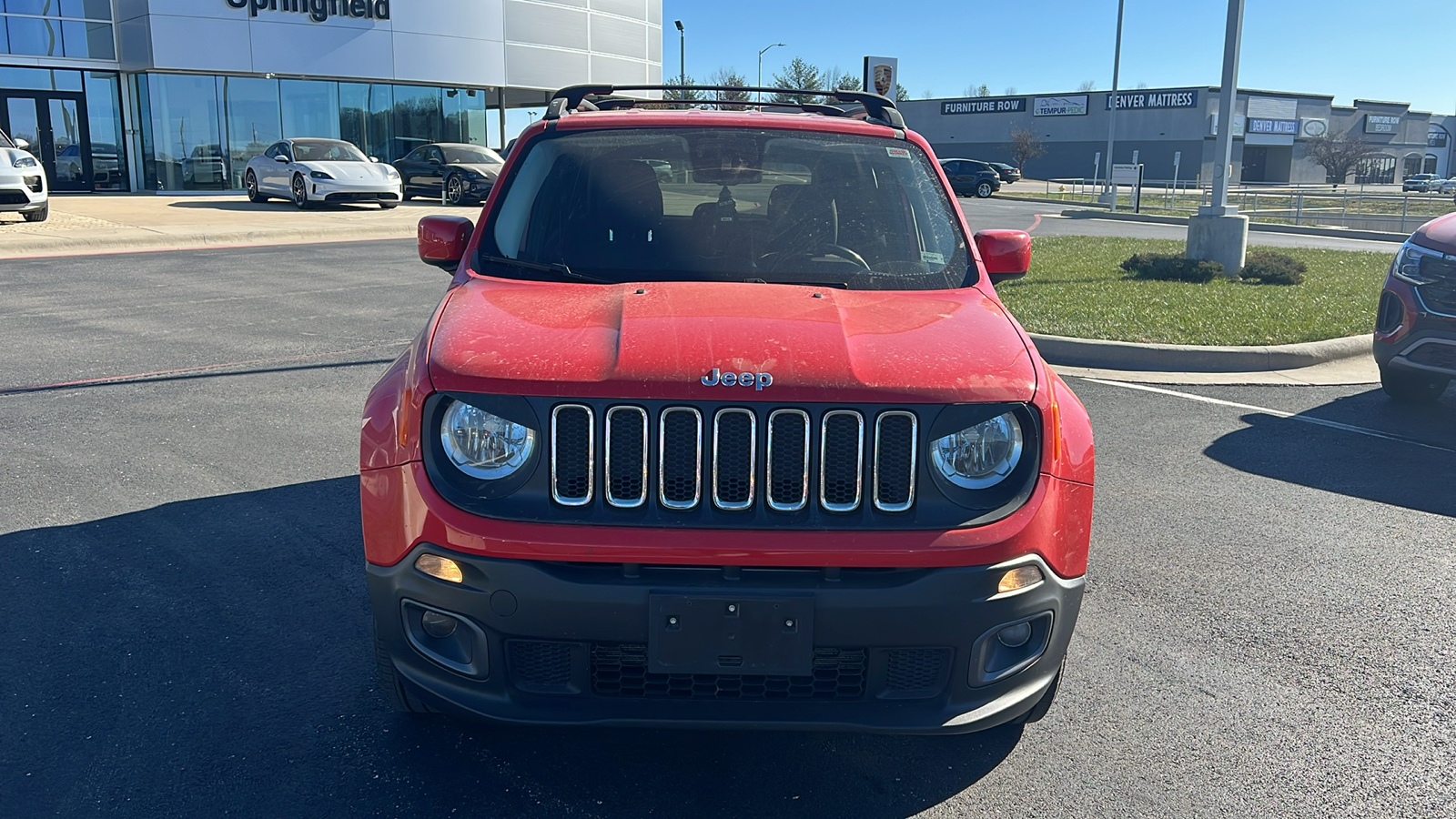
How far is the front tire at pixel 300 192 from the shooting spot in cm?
2434

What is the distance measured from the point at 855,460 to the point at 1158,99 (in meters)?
83.0

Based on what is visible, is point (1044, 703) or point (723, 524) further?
point (1044, 703)

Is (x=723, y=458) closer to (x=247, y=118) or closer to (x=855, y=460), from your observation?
(x=855, y=460)

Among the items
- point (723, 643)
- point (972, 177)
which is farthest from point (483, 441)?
point (972, 177)

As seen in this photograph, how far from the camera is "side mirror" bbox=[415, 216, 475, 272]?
407cm

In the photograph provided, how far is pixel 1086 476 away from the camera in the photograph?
292 centimetres

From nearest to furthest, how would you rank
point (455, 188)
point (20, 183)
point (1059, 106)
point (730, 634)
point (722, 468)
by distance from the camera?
point (730, 634) < point (722, 468) < point (20, 183) < point (455, 188) < point (1059, 106)

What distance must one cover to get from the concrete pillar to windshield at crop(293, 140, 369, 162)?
18002 millimetres

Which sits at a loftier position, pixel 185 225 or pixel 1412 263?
pixel 1412 263

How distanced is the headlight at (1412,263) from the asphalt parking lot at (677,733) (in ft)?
2.99

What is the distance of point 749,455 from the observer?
2.68 metres

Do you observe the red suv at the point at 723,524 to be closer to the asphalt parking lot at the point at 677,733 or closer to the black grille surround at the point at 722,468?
the black grille surround at the point at 722,468

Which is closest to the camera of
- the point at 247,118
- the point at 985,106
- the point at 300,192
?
the point at 300,192

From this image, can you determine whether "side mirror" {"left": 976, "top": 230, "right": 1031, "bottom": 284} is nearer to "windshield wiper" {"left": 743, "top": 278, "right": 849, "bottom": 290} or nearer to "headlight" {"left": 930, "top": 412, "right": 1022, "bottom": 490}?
"windshield wiper" {"left": 743, "top": 278, "right": 849, "bottom": 290}
